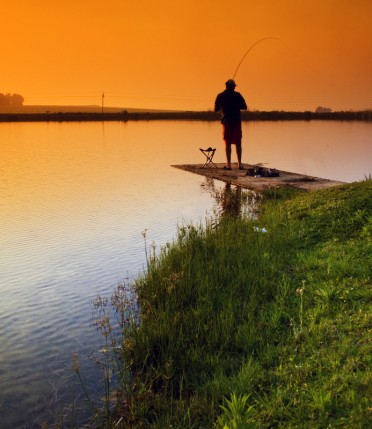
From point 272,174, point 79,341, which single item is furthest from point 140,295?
point 272,174

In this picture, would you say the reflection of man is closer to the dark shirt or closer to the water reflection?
the dark shirt

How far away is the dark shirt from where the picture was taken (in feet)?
57.1

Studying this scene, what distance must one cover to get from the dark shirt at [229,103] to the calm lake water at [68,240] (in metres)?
2.52

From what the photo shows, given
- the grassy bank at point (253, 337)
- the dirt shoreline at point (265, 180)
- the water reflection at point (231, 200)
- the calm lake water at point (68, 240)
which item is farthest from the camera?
the dirt shoreline at point (265, 180)

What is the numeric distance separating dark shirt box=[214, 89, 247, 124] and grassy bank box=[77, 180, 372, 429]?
30.9ft

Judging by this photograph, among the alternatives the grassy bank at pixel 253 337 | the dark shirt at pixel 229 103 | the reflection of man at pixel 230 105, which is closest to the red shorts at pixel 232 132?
the reflection of man at pixel 230 105

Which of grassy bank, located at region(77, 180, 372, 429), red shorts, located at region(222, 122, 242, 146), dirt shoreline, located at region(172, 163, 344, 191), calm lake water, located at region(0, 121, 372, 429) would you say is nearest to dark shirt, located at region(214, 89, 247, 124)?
red shorts, located at region(222, 122, 242, 146)

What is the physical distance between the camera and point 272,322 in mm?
5828

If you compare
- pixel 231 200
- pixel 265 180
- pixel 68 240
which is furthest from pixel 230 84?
pixel 68 240

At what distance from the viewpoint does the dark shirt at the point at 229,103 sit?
17.4 meters

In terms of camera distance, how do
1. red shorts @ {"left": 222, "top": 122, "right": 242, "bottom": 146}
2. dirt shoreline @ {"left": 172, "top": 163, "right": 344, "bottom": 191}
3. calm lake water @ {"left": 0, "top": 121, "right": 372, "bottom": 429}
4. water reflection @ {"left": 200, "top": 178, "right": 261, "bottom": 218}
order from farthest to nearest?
1. red shorts @ {"left": 222, "top": 122, "right": 242, "bottom": 146}
2. dirt shoreline @ {"left": 172, "top": 163, "right": 344, "bottom": 191}
3. water reflection @ {"left": 200, "top": 178, "right": 261, "bottom": 218}
4. calm lake water @ {"left": 0, "top": 121, "right": 372, "bottom": 429}

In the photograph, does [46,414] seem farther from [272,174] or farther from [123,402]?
[272,174]

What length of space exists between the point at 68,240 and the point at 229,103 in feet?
28.6

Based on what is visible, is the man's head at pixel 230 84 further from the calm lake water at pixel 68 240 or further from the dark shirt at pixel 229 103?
the calm lake water at pixel 68 240
